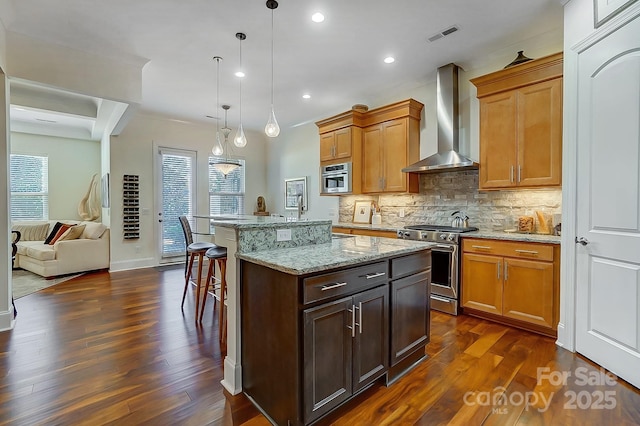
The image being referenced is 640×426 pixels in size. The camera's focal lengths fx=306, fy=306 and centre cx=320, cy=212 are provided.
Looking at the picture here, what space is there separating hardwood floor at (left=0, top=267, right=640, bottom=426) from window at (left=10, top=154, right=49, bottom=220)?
4470 millimetres

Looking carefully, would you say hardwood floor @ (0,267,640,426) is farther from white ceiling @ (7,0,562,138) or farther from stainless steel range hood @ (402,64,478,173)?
white ceiling @ (7,0,562,138)

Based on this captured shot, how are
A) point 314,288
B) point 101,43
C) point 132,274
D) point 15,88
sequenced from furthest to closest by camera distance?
point 132,274 < point 15,88 < point 101,43 < point 314,288

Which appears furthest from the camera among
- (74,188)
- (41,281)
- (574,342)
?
(74,188)

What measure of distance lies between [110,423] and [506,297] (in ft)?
10.7

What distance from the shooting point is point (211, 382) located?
6.82 ft

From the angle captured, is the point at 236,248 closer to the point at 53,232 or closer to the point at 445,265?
the point at 445,265

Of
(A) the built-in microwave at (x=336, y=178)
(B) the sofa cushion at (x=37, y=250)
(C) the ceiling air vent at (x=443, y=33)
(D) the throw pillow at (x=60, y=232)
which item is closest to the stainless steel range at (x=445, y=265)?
(A) the built-in microwave at (x=336, y=178)

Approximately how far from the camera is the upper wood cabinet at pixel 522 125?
286 cm

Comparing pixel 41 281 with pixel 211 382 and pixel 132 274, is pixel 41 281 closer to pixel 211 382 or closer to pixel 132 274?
pixel 132 274

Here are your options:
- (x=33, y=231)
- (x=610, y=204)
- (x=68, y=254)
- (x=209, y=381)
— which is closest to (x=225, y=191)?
(x=68, y=254)

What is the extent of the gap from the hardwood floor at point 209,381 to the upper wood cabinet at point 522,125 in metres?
1.53

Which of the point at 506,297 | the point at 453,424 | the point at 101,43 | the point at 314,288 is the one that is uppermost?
the point at 101,43

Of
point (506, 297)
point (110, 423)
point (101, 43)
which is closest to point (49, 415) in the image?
point (110, 423)

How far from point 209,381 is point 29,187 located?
7010 millimetres
